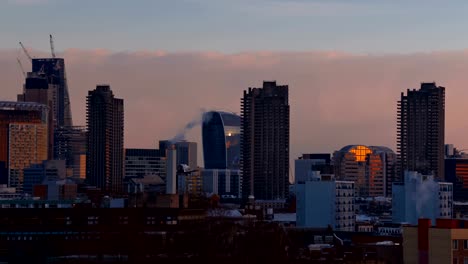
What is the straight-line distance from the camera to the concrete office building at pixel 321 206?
7510 inches

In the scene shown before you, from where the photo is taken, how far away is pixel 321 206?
632ft

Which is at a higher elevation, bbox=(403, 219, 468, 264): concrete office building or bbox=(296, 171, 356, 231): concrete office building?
bbox=(296, 171, 356, 231): concrete office building

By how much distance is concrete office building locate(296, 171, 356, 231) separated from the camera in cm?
19075

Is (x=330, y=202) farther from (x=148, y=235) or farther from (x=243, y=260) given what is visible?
(x=243, y=260)

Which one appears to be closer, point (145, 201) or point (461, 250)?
point (461, 250)

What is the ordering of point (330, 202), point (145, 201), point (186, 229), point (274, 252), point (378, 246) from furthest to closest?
1. point (330, 202)
2. point (145, 201)
3. point (186, 229)
4. point (378, 246)
5. point (274, 252)

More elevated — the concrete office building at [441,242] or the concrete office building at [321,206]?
the concrete office building at [321,206]

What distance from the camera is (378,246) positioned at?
369 ft

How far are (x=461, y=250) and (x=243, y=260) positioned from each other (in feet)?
56.3

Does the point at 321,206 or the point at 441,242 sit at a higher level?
the point at 321,206

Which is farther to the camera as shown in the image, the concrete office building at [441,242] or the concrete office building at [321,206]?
the concrete office building at [321,206]

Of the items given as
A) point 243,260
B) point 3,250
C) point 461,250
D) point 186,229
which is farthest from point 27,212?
point 461,250

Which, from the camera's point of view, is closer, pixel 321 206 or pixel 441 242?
pixel 441 242

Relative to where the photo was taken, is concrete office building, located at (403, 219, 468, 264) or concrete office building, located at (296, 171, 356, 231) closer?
concrete office building, located at (403, 219, 468, 264)
